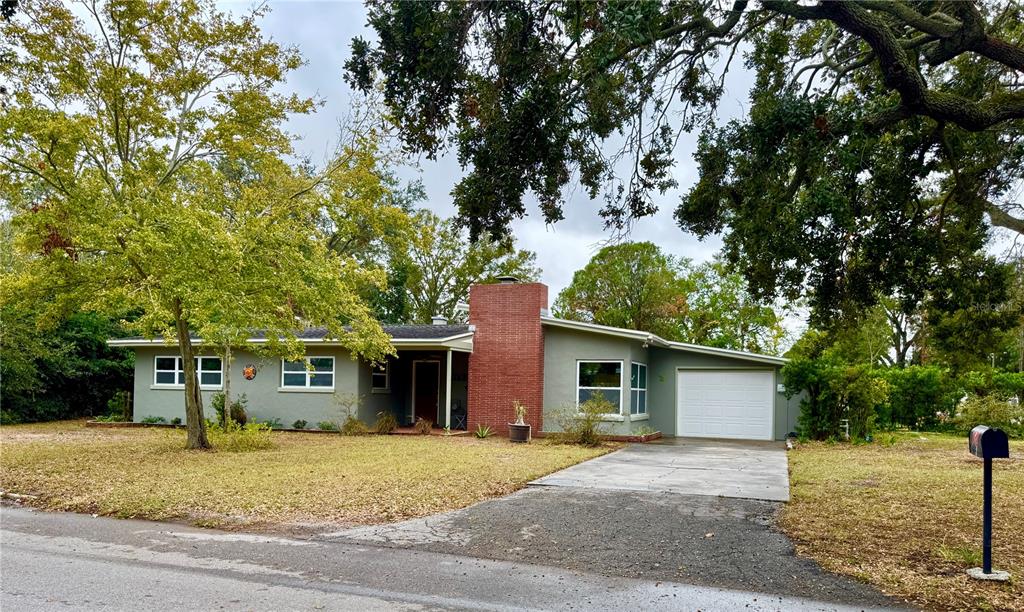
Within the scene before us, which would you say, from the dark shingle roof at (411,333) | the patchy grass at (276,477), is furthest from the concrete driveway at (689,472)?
the dark shingle roof at (411,333)

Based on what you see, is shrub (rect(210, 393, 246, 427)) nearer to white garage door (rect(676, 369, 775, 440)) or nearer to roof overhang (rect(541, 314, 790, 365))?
roof overhang (rect(541, 314, 790, 365))

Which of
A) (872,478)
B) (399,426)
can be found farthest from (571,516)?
(399,426)

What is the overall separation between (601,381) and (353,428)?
6.94 metres

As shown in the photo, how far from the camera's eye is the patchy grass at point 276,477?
28.8ft

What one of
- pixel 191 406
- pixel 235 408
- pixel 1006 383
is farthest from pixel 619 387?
pixel 1006 383

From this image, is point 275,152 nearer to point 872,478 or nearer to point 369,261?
point 872,478

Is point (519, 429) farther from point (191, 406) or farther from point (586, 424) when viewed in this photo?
point (191, 406)

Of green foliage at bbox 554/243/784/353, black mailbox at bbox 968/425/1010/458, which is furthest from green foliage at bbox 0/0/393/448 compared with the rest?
green foliage at bbox 554/243/784/353

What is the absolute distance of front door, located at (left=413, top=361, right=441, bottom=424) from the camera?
22.8m

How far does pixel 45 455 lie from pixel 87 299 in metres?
3.06

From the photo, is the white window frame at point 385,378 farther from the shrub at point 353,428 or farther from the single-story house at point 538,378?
the shrub at point 353,428

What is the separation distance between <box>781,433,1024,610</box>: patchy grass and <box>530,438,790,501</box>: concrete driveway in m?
0.52

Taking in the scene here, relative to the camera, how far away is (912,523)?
809cm

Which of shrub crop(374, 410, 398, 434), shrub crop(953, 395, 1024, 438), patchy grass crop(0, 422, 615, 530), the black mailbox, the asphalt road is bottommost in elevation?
shrub crop(374, 410, 398, 434)
